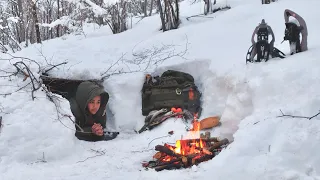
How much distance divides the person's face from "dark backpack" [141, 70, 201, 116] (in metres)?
1.01

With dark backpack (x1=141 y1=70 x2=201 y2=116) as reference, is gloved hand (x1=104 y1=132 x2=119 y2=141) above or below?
below

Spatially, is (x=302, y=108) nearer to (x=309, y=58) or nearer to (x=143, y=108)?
(x=309, y=58)

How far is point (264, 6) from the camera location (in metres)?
10.4

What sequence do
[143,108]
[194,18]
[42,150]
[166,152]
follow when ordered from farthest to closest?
[194,18] → [143,108] → [42,150] → [166,152]

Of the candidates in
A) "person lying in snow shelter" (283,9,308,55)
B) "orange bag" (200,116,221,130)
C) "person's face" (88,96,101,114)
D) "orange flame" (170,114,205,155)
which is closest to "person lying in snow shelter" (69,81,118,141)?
"person's face" (88,96,101,114)

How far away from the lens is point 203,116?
6.50 m

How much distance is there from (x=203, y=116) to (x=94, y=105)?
2.17 metres

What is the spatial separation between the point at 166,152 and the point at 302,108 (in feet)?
6.07

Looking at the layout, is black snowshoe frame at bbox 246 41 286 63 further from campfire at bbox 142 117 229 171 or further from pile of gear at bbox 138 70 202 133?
campfire at bbox 142 117 229 171

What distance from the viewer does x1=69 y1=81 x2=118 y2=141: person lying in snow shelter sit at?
20.7 feet

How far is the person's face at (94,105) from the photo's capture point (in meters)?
6.65

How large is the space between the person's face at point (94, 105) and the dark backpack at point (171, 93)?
3.33ft

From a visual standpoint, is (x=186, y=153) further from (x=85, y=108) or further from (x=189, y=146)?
(x=85, y=108)

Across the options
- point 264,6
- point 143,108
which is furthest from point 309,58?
point 264,6
